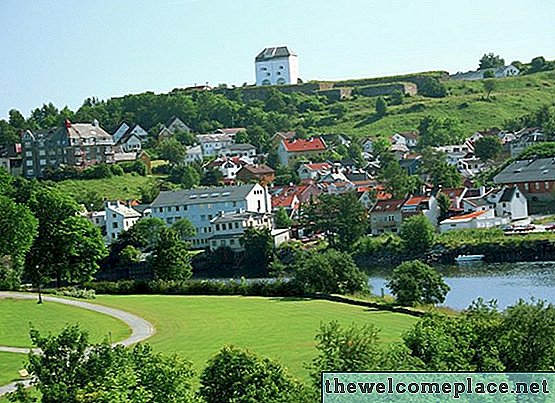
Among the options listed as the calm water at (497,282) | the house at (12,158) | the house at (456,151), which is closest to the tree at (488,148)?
the house at (456,151)

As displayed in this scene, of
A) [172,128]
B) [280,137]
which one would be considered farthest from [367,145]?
[172,128]

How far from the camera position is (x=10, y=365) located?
46.3 ft

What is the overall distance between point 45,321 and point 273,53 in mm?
59229

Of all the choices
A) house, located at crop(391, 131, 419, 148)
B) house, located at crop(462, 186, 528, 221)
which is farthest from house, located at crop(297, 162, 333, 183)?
house, located at crop(462, 186, 528, 221)

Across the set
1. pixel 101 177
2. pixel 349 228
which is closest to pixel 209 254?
pixel 349 228

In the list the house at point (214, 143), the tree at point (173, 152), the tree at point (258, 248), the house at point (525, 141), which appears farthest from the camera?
the house at point (214, 143)

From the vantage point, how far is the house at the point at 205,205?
133 ft

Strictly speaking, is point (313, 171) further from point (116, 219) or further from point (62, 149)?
point (62, 149)

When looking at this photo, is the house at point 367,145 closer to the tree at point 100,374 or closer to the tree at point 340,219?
the tree at point 340,219

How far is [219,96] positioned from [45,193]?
4095 centimetres

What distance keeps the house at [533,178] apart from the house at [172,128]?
79.8 feet

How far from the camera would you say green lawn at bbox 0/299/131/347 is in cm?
1688

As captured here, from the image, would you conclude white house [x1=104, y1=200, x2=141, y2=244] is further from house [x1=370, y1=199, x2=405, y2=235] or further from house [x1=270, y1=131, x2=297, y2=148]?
house [x1=270, y1=131, x2=297, y2=148]

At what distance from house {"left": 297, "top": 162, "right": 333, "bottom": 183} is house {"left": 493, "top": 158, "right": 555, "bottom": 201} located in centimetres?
976
